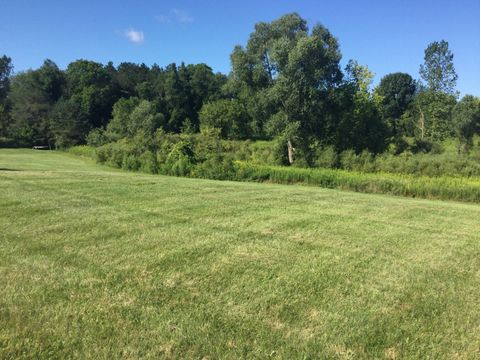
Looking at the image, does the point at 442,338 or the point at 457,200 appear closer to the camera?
the point at 442,338

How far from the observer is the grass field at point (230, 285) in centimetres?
287

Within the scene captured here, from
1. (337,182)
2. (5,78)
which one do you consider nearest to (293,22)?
(337,182)

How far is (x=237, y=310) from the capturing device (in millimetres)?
3334

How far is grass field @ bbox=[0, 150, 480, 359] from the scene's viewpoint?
2.87 meters

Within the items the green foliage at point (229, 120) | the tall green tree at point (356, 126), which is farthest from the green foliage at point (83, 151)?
the tall green tree at point (356, 126)

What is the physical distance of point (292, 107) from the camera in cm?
2683

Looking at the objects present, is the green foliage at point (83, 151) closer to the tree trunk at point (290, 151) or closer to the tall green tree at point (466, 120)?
the tree trunk at point (290, 151)

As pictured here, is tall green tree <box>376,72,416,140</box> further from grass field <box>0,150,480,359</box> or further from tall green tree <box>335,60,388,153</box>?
grass field <box>0,150,480,359</box>

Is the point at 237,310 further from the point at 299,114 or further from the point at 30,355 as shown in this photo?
the point at 299,114

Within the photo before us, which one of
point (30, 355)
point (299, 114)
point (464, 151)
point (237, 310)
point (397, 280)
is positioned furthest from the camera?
point (464, 151)

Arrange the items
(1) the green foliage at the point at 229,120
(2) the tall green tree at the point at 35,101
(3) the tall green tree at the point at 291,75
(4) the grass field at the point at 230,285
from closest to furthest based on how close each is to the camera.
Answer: (4) the grass field at the point at 230,285
(3) the tall green tree at the point at 291,75
(1) the green foliage at the point at 229,120
(2) the tall green tree at the point at 35,101

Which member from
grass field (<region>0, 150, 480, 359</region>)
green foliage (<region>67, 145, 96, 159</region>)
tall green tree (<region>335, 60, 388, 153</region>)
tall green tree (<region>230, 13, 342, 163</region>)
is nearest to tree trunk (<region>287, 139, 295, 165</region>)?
tall green tree (<region>230, 13, 342, 163</region>)

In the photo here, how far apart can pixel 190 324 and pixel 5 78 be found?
82.8m

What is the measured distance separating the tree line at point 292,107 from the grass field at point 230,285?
20650 millimetres
